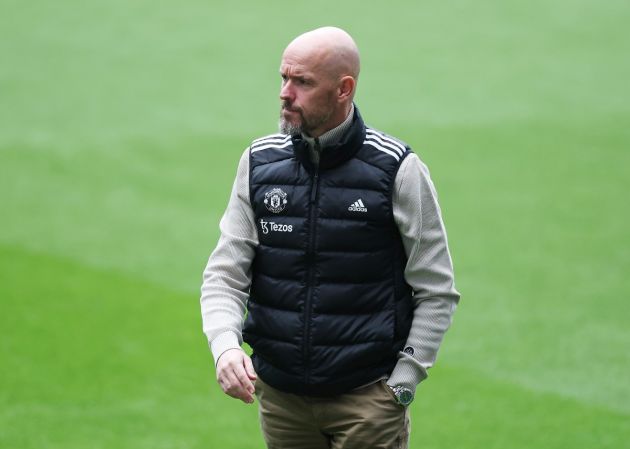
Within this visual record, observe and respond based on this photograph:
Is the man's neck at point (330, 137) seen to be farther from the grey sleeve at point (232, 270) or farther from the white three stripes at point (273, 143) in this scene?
the grey sleeve at point (232, 270)

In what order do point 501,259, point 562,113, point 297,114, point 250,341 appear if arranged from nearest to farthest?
point 297,114
point 250,341
point 501,259
point 562,113

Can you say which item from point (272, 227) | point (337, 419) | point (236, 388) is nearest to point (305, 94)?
point (272, 227)

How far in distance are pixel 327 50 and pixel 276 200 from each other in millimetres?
456

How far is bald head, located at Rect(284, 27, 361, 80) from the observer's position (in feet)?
10.5

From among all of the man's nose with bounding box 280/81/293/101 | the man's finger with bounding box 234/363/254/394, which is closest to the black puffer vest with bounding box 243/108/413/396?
the man's nose with bounding box 280/81/293/101

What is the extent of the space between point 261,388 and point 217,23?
9.17 metres

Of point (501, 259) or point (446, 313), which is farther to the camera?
point (501, 259)

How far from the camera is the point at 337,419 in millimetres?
3438

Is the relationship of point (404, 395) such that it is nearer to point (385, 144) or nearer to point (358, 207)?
point (358, 207)

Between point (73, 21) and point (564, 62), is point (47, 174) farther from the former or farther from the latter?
point (564, 62)

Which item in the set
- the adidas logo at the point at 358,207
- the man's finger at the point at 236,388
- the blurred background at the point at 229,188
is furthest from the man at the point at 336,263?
the blurred background at the point at 229,188

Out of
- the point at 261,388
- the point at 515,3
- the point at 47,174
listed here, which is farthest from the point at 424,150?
the point at 261,388

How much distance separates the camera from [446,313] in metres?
3.38

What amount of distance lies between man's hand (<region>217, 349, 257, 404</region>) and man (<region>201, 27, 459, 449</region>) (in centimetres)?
8
